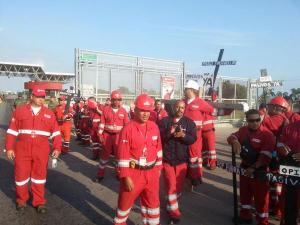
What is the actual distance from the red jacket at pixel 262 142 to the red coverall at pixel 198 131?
200 cm

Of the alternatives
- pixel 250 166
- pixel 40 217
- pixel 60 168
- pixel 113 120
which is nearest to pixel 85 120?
pixel 60 168

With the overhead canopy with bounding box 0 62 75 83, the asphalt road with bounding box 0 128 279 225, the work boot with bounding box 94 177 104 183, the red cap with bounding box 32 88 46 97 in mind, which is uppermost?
the overhead canopy with bounding box 0 62 75 83

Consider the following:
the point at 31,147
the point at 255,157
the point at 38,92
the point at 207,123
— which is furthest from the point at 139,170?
the point at 207,123

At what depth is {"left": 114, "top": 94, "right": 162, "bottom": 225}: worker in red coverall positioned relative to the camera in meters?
4.77

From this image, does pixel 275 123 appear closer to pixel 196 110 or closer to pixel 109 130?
pixel 196 110

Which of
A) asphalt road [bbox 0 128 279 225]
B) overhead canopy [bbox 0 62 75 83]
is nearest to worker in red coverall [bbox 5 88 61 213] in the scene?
asphalt road [bbox 0 128 279 225]

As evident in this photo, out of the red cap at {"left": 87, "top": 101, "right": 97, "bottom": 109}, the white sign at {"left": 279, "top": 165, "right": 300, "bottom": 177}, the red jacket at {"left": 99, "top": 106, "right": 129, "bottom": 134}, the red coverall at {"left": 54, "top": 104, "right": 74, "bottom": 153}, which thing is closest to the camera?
the white sign at {"left": 279, "top": 165, "right": 300, "bottom": 177}

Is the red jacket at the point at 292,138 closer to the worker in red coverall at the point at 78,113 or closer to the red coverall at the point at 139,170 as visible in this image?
the red coverall at the point at 139,170

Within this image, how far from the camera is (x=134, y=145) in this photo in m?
4.84

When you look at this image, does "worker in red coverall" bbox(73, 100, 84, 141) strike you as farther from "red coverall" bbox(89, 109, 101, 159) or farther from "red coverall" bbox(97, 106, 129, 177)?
"red coverall" bbox(97, 106, 129, 177)

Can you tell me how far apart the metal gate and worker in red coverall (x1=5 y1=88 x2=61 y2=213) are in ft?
30.8

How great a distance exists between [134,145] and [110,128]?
3835mm

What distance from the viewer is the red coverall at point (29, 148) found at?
246 inches

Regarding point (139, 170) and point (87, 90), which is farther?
point (87, 90)
